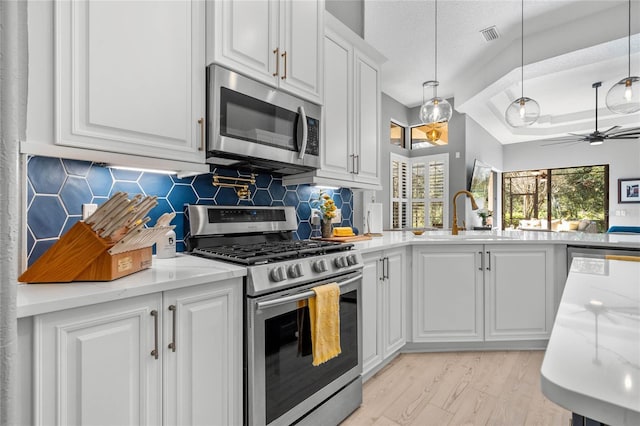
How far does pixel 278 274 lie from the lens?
1.44 metres

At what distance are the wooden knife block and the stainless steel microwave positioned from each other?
68 centimetres

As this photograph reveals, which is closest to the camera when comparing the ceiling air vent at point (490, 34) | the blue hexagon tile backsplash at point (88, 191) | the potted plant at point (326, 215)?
the blue hexagon tile backsplash at point (88, 191)

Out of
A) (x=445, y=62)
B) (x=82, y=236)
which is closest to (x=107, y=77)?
(x=82, y=236)

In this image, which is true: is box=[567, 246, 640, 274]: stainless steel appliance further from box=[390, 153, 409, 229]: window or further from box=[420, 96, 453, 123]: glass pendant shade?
box=[390, 153, 409, 229]: window

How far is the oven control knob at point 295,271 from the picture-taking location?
1495mm

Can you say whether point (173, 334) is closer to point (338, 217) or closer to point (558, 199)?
point (338, 217)

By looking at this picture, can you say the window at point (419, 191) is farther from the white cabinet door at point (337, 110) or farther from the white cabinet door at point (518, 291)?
the white cabinet door at point (337, 110)

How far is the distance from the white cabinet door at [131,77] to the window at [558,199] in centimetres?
818

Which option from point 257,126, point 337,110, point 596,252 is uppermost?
point 337,110

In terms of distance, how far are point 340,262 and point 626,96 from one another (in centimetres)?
286

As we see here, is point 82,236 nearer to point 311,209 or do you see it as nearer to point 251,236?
point 251,236

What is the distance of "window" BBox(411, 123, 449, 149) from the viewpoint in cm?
586

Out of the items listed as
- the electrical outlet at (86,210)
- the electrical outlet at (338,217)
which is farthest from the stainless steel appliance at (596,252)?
the electrical outlet at (86,210)

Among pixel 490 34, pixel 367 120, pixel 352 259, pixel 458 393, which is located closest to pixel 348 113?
pixel 367 120
